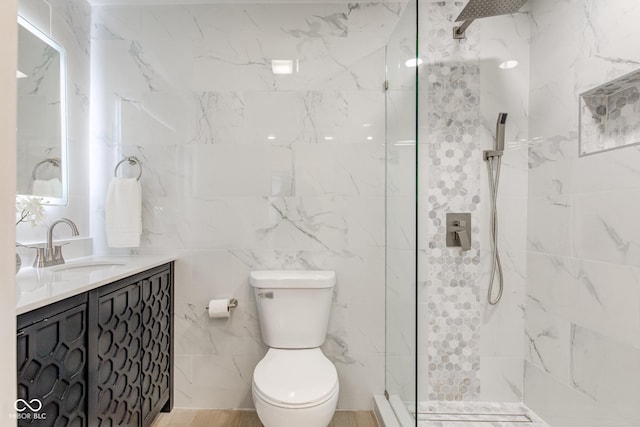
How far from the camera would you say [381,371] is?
74.9 inches

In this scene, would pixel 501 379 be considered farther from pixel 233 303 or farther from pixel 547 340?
pixel 233 303

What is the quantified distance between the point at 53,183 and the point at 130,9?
3.45 feet

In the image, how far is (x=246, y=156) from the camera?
1.91 m

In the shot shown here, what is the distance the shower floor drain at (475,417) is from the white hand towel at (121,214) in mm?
1791

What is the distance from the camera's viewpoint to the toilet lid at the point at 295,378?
4.40 ft

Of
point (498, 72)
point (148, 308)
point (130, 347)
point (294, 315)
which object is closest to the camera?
point (130, 347)

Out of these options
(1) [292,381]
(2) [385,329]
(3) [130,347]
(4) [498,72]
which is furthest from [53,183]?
(4) [498,72]

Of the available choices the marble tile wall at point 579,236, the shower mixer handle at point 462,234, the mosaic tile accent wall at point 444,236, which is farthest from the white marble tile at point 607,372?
the shower mixer handle at point 462,234

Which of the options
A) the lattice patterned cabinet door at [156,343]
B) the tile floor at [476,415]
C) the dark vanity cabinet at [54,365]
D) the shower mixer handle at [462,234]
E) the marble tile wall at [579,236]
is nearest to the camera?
the dark vanity cabinet at [54,365]

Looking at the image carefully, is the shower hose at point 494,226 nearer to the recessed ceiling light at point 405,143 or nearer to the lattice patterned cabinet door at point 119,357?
the recessed ceiling light at point 405,143

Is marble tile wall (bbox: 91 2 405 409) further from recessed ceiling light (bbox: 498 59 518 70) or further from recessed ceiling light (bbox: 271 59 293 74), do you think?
recessed ceiling light (bbox: 498 59 518 70)

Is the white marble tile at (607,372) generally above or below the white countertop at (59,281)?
below

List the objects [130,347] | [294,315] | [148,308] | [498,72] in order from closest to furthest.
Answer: [130,347] → [148,308] → [294,315] → [498,72]

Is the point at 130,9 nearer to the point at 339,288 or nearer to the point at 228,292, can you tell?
the point at 228,292
